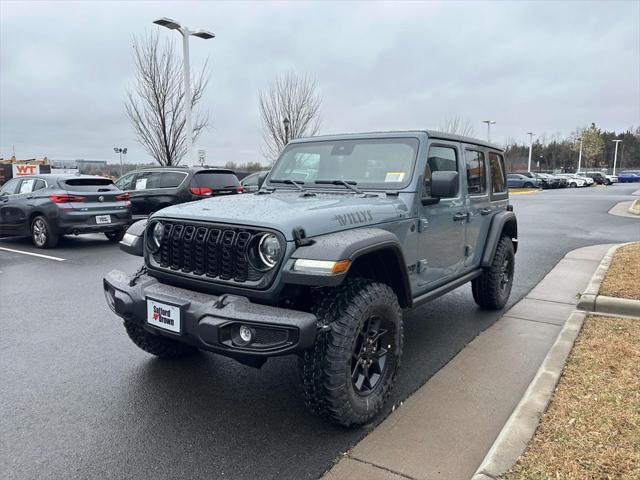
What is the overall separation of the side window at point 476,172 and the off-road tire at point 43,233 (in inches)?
328

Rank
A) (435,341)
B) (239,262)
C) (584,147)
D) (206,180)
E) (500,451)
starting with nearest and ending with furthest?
(500,451) < (239,262) < (435,341) < (206,180) < (584,147)

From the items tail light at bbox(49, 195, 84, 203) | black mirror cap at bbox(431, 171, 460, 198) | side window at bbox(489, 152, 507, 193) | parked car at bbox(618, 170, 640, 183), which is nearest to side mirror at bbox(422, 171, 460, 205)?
black mirror cap at bbox(431, 171, 460, 198)

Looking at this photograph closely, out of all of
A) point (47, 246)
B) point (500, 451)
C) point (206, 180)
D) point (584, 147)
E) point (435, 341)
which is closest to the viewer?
point (500, 451)

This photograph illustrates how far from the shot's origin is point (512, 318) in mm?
5254

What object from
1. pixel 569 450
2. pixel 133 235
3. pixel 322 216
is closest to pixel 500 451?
pixel 569 450

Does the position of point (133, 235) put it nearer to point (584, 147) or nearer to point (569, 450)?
point (569, 450)

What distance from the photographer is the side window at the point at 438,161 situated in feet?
12.6

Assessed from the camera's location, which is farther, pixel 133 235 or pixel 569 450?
pixel 133 235

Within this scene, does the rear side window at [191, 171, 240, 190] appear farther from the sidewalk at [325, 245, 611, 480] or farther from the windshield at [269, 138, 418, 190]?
the sidewalk at [325, 245, 611, 480]

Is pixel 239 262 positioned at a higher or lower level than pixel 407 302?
higher

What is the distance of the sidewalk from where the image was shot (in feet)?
8.52

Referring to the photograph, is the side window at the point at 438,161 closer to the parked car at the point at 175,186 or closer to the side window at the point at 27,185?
the parked car at the point at 175,186

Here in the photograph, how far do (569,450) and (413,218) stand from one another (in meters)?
1.80

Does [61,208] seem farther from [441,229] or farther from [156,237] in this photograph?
[441,229]
